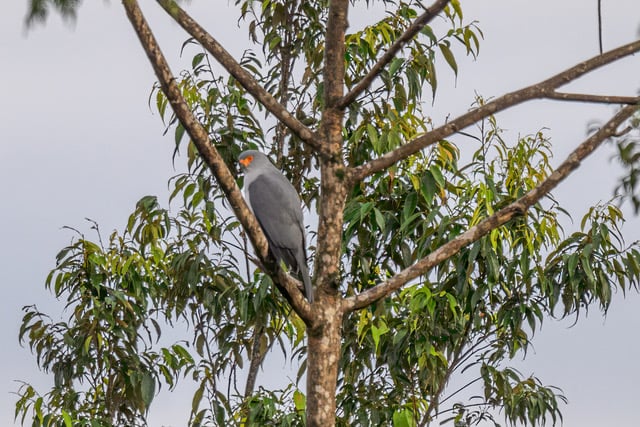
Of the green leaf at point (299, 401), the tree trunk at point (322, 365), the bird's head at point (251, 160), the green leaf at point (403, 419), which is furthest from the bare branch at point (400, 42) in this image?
the green leaf at point (299, 401)

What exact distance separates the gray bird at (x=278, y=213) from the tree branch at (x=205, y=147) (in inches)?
15.7

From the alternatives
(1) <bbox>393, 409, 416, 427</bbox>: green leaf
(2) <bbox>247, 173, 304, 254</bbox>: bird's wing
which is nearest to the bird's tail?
(2) <bbox>247, 173, 304, 254</bbox>: bird's wing

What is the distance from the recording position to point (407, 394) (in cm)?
644

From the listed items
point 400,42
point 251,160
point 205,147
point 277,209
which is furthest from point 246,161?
point 205,147

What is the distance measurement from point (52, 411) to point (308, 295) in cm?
253

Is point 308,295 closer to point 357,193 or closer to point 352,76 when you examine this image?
point 357,193

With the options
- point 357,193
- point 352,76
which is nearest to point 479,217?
point 357,193

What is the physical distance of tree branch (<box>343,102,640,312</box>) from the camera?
470 cm

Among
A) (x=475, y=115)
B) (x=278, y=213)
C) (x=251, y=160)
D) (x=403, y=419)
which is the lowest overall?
(x=403, y=419)

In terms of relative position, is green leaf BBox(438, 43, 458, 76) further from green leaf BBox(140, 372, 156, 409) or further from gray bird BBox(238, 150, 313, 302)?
green leaf BBox(140, 372, 156, 409)

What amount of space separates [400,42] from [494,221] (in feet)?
2.85

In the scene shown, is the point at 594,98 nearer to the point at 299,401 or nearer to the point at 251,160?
the point at 251,160

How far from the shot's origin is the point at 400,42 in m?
4.67

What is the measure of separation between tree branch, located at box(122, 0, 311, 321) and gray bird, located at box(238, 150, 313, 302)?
1.31 feet
